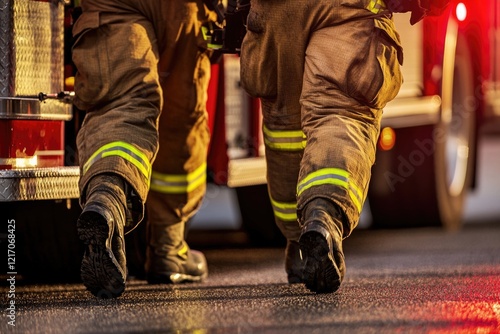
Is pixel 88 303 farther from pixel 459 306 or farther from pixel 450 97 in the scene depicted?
pixel 450 97

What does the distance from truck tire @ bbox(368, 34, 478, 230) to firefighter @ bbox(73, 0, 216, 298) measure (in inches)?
93.5

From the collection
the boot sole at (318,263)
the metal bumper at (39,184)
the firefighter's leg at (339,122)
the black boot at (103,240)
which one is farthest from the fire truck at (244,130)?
the boot sole at (318,263)

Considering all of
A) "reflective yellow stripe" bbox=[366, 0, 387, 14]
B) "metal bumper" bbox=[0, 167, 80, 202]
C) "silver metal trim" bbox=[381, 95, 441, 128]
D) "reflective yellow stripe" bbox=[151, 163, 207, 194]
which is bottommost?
"silver metal trim" bbox=[381, 95, 441, 128]

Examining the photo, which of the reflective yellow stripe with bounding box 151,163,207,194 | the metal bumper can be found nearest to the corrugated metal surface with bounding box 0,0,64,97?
the metal bumper

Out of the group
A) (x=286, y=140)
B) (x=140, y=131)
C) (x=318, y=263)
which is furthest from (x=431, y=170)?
(x=318, y=263)

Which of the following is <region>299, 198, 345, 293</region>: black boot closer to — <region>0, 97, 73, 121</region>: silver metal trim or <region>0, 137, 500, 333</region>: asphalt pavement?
<region>0, 137, 500, 333</region>: asphalt pavement

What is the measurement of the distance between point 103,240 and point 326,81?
88 centimetres

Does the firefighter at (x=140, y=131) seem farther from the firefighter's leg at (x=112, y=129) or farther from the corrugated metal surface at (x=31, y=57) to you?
the corrugated metal surface at (x=31, y=57)

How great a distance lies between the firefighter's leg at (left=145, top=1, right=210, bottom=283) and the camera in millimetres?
5113

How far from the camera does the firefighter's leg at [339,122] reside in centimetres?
418

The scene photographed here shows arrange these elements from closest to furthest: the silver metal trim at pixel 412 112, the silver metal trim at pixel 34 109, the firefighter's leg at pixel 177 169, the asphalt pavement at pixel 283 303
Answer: the asphalt pavement at pixel 283 303
the silver metal trim at pixel 34 109
the firefighter's leg at pixel 177 169
the silver metal trim at pixel 412 112

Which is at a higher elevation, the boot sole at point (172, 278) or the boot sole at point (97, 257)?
the boot sole at point (97, 257)

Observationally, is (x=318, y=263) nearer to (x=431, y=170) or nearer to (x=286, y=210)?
(x=286, y=210)

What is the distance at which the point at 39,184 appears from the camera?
186 inches
